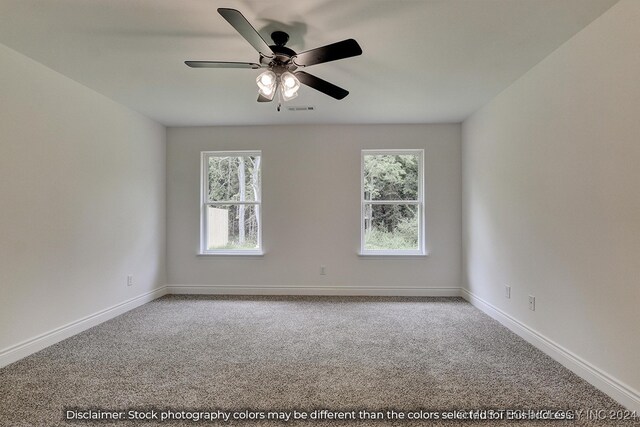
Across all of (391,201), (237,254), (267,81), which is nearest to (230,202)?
(237,254)

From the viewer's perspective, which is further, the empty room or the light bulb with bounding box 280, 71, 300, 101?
the light bulb with bounding box 280, 71, 300, 101

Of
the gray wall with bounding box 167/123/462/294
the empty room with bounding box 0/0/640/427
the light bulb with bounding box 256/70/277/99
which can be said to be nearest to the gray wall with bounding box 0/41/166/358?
the empty room with bounding box 0/0/640/427

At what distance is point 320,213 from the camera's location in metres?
4.29

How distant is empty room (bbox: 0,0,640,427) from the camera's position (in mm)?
1848

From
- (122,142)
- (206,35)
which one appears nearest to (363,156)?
(206,35)

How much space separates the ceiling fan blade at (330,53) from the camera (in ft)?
5.79

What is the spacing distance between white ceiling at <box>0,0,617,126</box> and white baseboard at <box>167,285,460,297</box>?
2.41m

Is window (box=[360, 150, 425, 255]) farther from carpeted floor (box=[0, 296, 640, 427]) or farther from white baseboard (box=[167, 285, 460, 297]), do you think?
carpeted floor (box=[0, 296, 640, 427])

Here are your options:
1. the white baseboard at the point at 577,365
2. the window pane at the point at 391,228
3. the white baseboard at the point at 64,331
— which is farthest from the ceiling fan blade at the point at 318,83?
the white baseboard at the point at 64,331

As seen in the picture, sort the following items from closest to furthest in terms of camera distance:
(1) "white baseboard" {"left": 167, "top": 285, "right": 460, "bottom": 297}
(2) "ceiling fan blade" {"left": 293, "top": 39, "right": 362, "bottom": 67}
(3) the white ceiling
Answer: (2) "ceiling fan blade" {"left": 293, "top": 39, "right": 362, "bottom": 67}, (3) the white ceiling, (1) "white baseboard" {"left": 167, "top": 285, "right": 460, "bottom": 297}

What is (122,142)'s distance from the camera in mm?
3555

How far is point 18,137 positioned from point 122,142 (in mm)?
1174

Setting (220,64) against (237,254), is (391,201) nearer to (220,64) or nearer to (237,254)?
(237,254)

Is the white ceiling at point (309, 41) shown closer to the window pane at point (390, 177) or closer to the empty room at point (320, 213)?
the empty room at point (320, 213)
